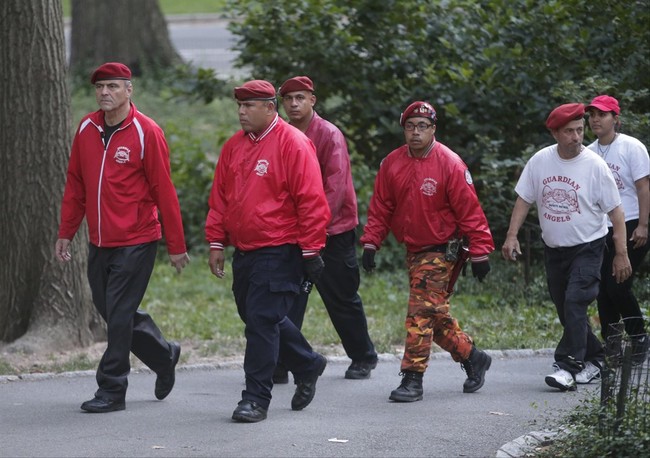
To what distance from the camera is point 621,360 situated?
597 centimetres

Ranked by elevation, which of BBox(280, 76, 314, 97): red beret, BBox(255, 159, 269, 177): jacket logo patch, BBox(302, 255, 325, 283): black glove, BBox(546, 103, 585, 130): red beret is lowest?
BBox(302, 255, 325, 283): black glove

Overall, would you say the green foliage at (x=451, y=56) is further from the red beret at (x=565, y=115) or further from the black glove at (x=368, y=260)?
the black glove at (x=368, y=260)

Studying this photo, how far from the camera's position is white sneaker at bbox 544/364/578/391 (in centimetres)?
789

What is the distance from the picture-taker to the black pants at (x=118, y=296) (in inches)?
286

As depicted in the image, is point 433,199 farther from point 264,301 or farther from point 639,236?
point 639,236

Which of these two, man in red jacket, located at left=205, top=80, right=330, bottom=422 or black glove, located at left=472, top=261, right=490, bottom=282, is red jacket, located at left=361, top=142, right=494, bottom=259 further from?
man in red jacket, located at left=205, top=80, right=330, bottom=422

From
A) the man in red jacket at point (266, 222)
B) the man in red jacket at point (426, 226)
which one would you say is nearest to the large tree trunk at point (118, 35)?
the man in red jacket at point (426, 226)

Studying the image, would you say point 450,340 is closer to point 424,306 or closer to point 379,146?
point 424,306

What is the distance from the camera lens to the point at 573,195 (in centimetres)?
783

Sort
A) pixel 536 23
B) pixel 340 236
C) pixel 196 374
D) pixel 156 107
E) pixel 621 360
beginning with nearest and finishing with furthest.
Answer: pixel 621 360, pixel 340 236, pixel 196 374, pixel 536 23, pixel 156 107

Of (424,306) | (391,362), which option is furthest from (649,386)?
(391,362)

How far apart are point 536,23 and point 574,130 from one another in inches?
172

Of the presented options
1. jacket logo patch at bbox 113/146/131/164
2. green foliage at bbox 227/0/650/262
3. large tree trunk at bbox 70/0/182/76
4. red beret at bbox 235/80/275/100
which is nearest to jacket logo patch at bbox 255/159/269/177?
red beret at bbox 235/80/275/100

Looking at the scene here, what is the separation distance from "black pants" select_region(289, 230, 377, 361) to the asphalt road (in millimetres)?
354
